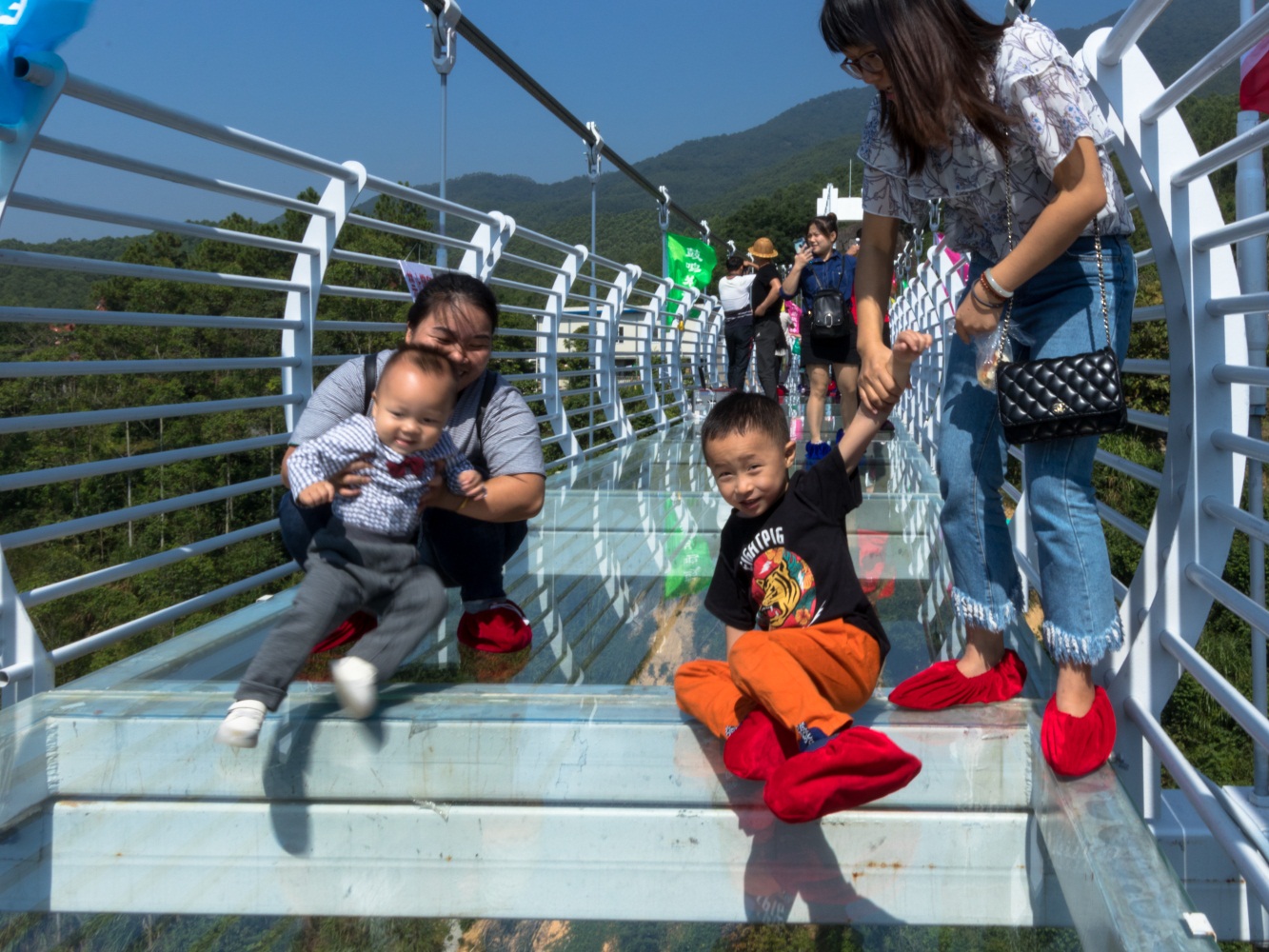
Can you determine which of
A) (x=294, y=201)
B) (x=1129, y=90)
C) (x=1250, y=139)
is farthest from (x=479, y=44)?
(x=1250, y=139)

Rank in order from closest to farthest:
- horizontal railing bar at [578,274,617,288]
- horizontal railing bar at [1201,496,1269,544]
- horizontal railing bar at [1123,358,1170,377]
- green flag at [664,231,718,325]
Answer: horizontal railing bar at [1201,496,1269,544] → horizontal railing bar at [1123,358,1170,377] → horizontal railing bar at [578,274,617,288] → green flag at [664,231,718,325]

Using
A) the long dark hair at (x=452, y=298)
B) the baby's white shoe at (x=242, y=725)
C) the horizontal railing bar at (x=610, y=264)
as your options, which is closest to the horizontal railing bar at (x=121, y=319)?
the long dark hair at (x=452, y=298)

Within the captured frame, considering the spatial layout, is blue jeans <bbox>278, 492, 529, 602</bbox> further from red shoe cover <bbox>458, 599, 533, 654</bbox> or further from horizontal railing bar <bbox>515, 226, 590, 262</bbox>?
horizontal railing bar <bbox>515, 226, 590, 262</bbox>

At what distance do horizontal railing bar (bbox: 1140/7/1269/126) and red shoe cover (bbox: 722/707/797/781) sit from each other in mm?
1336

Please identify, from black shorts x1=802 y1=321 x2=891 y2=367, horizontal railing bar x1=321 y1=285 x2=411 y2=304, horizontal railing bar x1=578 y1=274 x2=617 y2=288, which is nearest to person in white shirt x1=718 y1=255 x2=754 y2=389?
horizontal railing bar x1=578 y1=274 x2=617 y2=288

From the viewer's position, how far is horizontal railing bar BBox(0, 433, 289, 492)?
7.86ft

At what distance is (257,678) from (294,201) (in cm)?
197

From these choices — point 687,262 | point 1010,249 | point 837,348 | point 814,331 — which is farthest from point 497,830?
point 687,262

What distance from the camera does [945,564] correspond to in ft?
12.3

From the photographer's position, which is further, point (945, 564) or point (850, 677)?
point (945, 564)

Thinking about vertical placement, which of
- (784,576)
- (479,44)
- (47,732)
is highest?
(479,44)

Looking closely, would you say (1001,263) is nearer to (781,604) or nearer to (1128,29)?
(1128,29)

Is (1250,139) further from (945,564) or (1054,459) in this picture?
(945,564)

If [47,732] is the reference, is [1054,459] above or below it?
above
